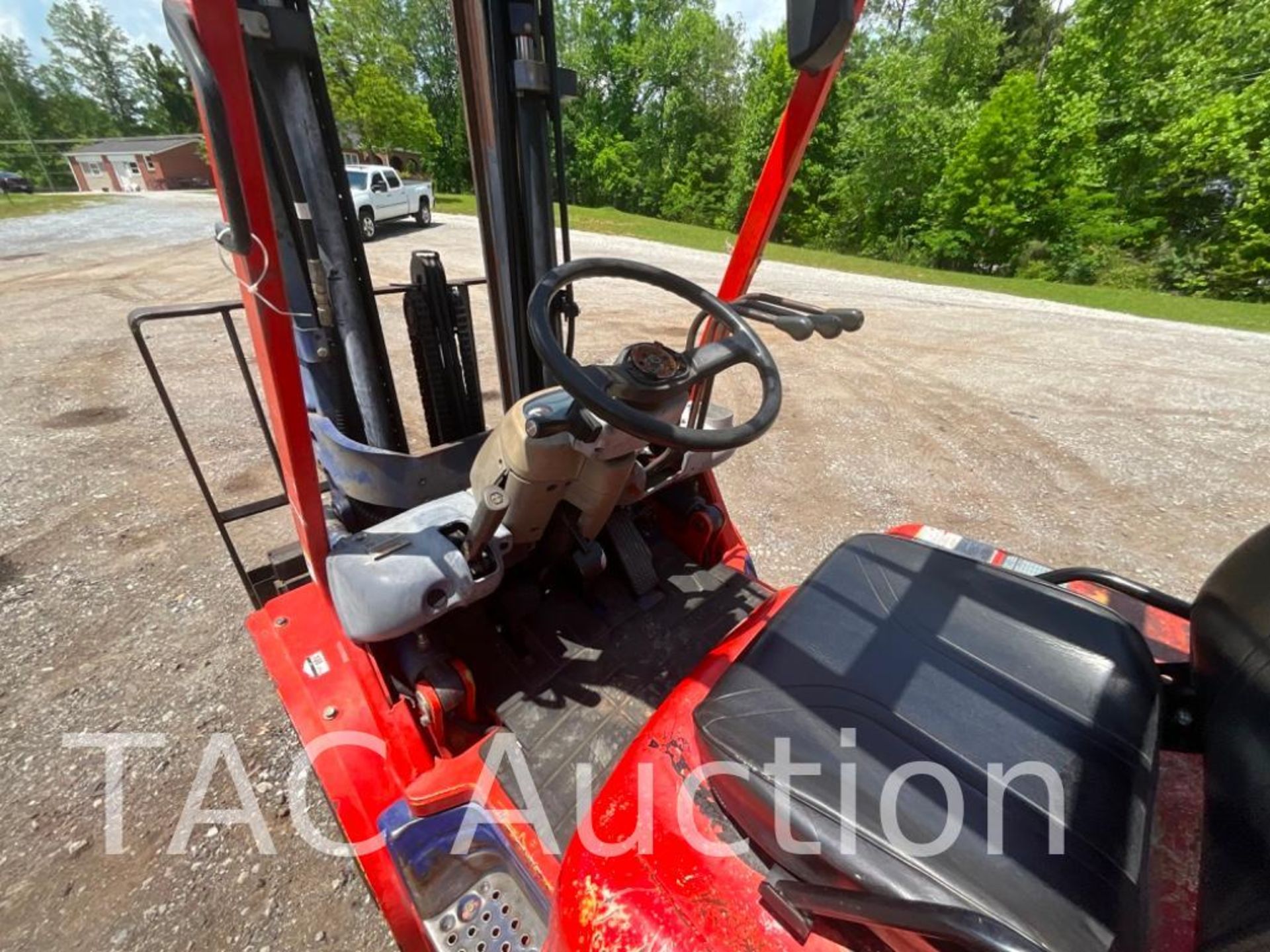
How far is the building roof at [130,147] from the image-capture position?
36531 millimetres

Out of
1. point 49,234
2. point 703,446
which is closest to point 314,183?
point 703,446

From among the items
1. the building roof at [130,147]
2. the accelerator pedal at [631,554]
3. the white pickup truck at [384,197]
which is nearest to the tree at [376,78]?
the white pickup truck at [384,197]

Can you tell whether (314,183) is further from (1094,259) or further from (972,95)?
(972,95)

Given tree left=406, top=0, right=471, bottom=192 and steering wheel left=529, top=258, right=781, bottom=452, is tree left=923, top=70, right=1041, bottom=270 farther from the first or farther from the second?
steering wheel left=529, top=258, right=781, bottom=452

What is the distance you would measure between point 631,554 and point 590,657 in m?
0.40

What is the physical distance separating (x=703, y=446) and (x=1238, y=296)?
20284 millimetres

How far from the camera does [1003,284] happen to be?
13.5m

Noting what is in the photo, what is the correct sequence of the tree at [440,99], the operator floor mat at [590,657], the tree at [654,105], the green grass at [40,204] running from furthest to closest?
the tree at [654,105]
the tree at [440,99]
the green grass at [40,204]
the operator floor mat at [590,657]

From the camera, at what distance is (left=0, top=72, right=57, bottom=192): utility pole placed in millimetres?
37062

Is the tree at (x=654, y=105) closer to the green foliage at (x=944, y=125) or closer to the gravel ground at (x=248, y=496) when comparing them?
the green foliage at (x=944, y=125)

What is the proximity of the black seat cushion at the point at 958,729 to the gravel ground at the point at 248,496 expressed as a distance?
135 centimetres

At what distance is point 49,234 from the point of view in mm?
14555

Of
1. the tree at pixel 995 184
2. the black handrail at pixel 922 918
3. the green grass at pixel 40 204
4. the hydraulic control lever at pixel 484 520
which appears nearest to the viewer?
the black handrail at pixel 922 918

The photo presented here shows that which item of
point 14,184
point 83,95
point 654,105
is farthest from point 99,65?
point 654,105
